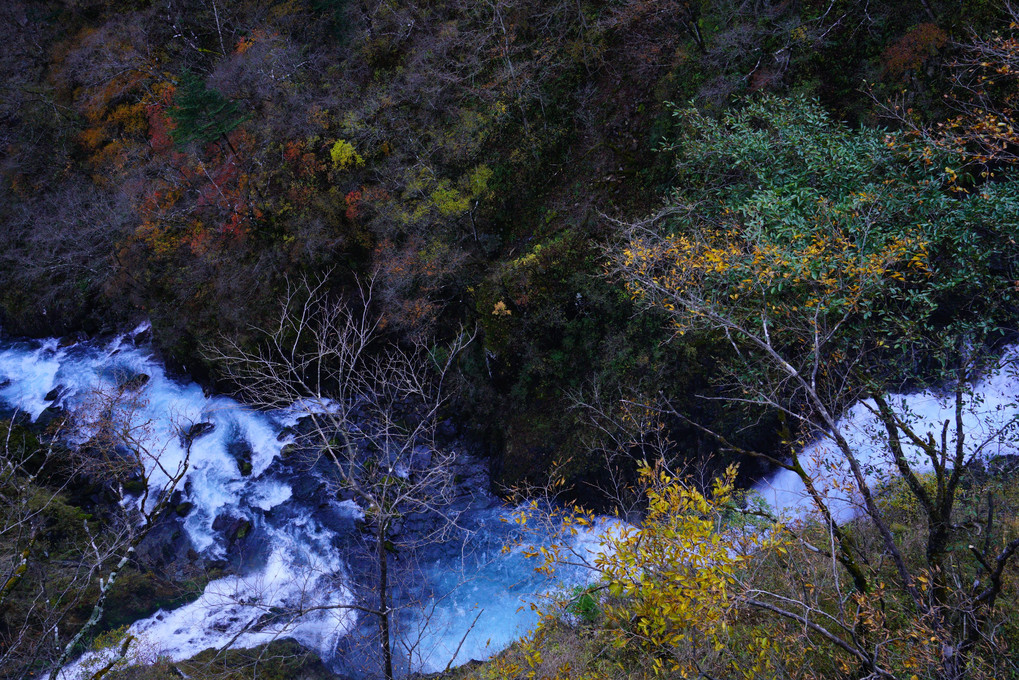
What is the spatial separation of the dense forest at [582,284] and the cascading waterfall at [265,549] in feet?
2.17

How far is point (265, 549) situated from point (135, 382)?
317 inches

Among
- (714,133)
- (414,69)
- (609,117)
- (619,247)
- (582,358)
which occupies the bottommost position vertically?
(582,358)

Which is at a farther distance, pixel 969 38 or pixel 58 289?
pixel 58 289

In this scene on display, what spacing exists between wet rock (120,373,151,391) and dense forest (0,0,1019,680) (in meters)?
1.20

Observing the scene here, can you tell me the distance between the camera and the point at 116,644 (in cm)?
1088

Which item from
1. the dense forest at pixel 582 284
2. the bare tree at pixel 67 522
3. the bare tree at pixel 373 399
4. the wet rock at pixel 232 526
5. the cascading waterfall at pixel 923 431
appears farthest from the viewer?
the wet rock at pixel 232 526

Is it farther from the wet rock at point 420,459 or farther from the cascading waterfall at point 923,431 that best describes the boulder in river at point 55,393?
the cascading waterfall at point 923,431

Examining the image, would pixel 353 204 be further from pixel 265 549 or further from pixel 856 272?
pixel 856 272

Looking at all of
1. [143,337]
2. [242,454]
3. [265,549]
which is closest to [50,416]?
[143,337]

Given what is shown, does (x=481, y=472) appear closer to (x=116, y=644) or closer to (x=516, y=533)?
(x=516, y=533)

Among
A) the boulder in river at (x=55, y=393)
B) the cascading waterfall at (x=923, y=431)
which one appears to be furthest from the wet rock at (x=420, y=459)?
the boulder in river at (x=55, y=393)

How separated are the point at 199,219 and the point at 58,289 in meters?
6.73

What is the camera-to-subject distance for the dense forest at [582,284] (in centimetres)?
653

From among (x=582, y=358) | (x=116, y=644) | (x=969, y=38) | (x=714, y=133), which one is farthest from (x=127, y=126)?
(x=969, y=38)
